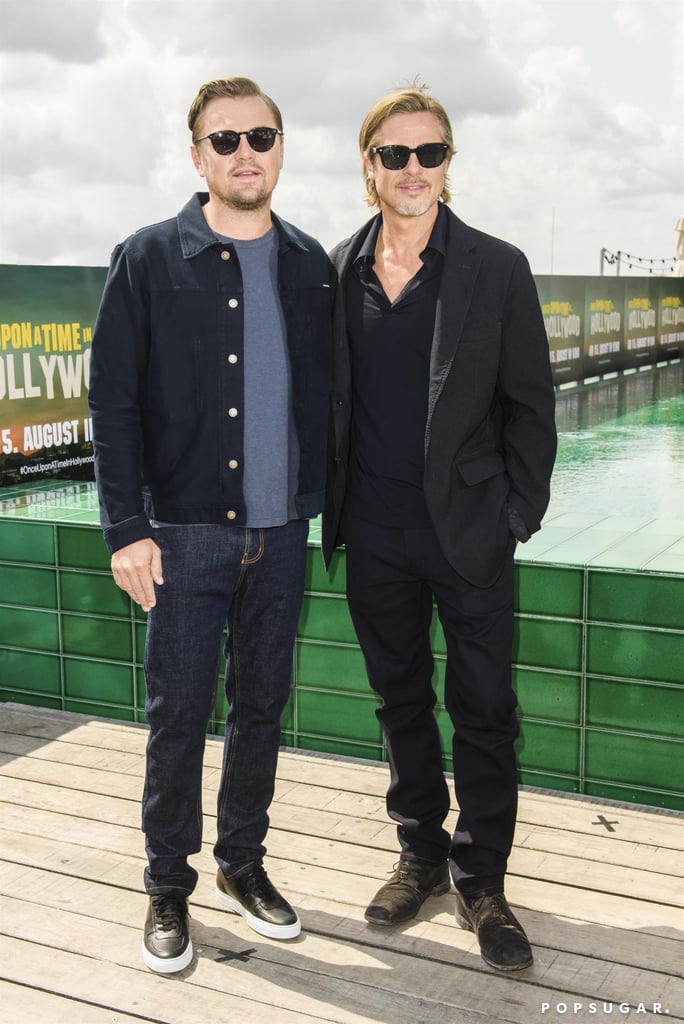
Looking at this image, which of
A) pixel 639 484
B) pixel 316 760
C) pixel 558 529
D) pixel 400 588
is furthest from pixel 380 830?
pixel 639 484

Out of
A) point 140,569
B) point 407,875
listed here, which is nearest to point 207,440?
point 140,569

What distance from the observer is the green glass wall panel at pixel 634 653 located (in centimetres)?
339

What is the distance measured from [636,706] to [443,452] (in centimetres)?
130

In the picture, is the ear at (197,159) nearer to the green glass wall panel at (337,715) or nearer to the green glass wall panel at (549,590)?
the green glass wall panel at (549,590)

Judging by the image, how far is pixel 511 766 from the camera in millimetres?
2779

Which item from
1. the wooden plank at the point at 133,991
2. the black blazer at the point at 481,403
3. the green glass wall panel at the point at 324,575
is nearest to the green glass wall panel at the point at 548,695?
the green glass wall panel at the point at 324,575

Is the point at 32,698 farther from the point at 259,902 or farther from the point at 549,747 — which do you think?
the point at 549,747

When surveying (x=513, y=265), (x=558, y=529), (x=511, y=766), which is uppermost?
(x=513, y=265)

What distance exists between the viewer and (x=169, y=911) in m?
2.72

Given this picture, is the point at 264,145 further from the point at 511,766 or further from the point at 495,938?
the point at 495,938

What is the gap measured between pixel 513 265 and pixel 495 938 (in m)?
1.55

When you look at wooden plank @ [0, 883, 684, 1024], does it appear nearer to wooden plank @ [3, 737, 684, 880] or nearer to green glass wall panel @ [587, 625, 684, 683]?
wooden plank @ [3, 737, 684, 880]

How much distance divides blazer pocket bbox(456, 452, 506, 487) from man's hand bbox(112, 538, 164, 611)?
72 centimetres

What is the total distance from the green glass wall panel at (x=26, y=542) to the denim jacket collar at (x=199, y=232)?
74.3 inches
